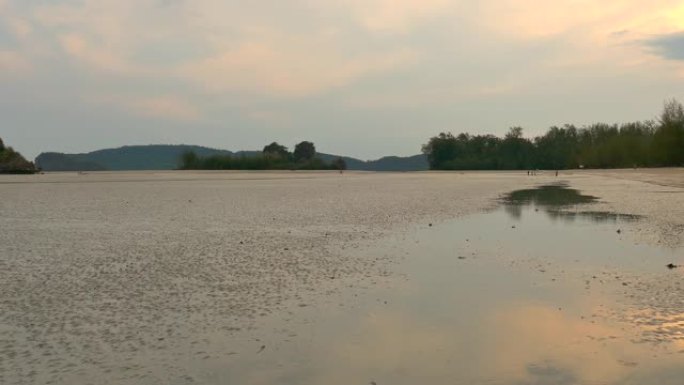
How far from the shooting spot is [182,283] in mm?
8492

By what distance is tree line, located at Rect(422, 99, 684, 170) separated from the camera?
8220 cm

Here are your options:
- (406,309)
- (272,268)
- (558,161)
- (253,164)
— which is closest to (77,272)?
(272,268)

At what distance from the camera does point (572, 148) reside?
134 meters

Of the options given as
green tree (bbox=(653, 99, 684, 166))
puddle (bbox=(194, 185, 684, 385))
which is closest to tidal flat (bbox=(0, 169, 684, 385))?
puddle (bbox=(194, 185, 684, 385))

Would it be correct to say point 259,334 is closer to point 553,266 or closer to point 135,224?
point 553,266

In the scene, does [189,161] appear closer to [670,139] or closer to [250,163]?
[250,163]

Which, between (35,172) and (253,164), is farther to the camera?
(253,164)

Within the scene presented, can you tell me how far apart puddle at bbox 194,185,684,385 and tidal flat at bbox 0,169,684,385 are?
0.02 metres

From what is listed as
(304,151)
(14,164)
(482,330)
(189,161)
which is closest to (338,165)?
(304,151)

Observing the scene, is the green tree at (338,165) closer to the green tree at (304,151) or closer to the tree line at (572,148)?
the green tree at (304,151)

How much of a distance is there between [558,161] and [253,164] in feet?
228

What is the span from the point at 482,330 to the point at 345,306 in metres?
1.72

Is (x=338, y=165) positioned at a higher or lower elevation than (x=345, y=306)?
higher

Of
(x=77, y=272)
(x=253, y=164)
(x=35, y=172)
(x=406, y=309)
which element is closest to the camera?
(x=406, y=309)
